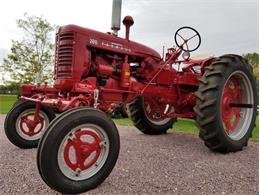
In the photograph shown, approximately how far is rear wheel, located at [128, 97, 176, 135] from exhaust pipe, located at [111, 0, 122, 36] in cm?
178

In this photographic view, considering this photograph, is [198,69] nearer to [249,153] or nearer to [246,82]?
[246,82]

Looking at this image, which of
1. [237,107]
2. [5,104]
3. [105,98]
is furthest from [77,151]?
[5,104]

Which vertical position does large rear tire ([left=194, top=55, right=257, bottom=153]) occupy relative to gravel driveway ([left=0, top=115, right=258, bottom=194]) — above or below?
above

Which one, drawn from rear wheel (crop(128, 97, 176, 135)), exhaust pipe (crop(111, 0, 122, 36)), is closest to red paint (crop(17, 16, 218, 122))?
exhaust pipe (crop(111, 0, 122, 36))

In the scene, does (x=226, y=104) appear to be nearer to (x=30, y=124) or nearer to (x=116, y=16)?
(x=116, y=16)

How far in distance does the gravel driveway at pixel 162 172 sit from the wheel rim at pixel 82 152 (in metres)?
0.21

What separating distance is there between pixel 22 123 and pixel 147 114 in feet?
8.17

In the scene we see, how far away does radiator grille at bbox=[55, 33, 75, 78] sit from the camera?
11.8 feet

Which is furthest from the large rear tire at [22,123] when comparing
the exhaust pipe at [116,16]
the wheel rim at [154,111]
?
the wheel rim at [154,111]

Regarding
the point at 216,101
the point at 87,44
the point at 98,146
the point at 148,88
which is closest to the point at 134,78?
the point at 148,88

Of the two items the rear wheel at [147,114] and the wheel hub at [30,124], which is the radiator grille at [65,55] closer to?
the wheel hub at [30,124]

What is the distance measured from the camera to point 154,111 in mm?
5613

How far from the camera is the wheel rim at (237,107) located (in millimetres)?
4383

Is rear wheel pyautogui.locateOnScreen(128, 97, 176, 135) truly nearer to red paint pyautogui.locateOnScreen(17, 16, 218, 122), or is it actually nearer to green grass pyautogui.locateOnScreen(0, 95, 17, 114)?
red paint pyautogui.locateOnScreen(17, 16, 218, 122)
